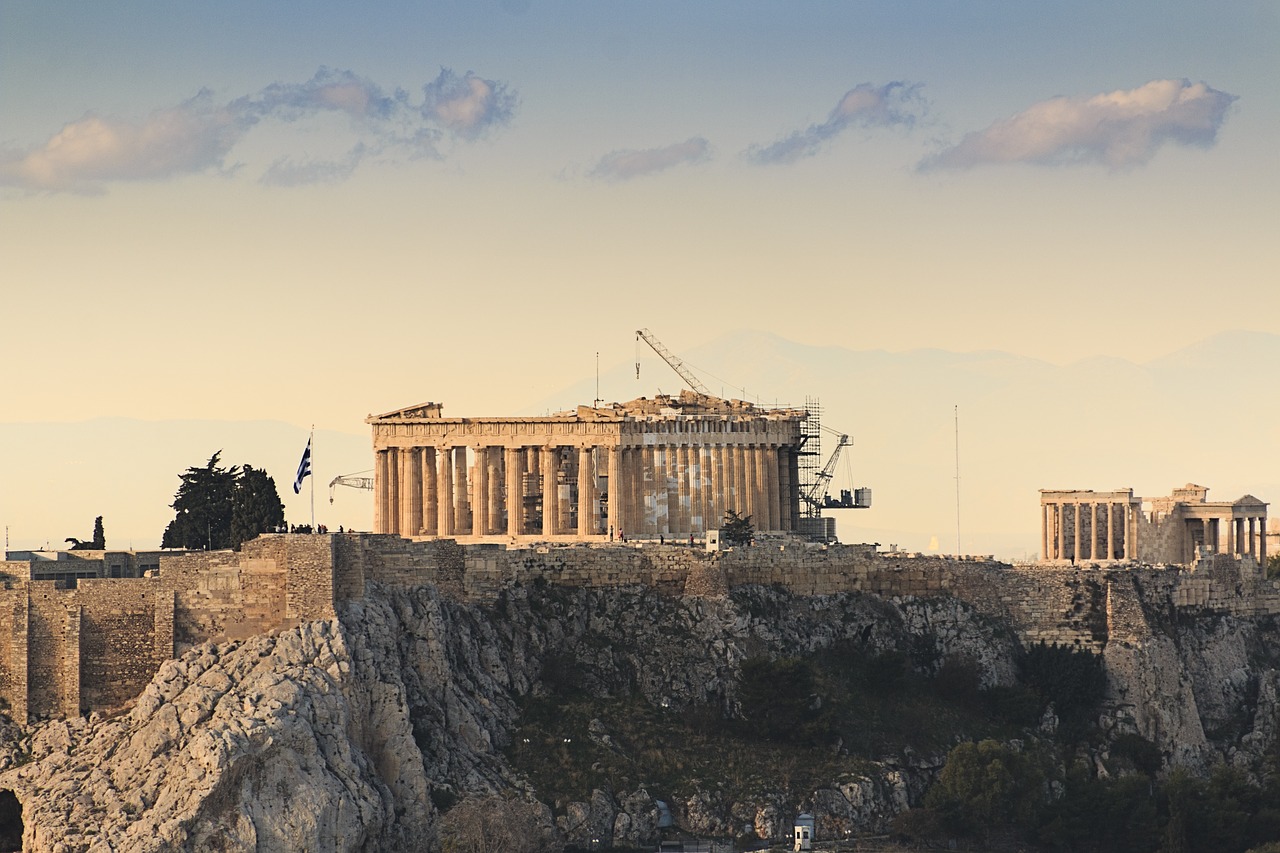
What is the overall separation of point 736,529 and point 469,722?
2733 cm

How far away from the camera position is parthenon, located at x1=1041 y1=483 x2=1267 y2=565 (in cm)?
18238

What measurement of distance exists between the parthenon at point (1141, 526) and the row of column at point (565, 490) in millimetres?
41262

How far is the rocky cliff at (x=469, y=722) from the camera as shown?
104312mm

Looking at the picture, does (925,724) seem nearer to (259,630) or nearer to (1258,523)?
(259,630)

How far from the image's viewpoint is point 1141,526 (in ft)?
605

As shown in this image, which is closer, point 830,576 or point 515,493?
point 830,576

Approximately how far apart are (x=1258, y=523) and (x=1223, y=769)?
2425 inches

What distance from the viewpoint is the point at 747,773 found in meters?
117

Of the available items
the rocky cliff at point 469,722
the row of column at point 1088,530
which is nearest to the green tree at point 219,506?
the rocky cliff at point 469,722

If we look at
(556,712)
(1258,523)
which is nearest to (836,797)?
(556,712)

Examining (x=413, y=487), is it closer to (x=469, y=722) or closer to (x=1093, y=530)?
(x=469, y=722)

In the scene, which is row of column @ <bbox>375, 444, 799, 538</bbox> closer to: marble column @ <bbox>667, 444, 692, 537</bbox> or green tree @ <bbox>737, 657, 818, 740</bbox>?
marble column @ <bbox>667, 444, 692, 537</bbox>

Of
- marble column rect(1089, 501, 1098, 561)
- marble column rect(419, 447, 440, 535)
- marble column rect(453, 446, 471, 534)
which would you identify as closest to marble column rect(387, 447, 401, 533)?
marble column rect(419, 447, 440, 535)

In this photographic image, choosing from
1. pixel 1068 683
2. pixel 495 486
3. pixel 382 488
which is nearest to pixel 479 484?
pixel 495 486
